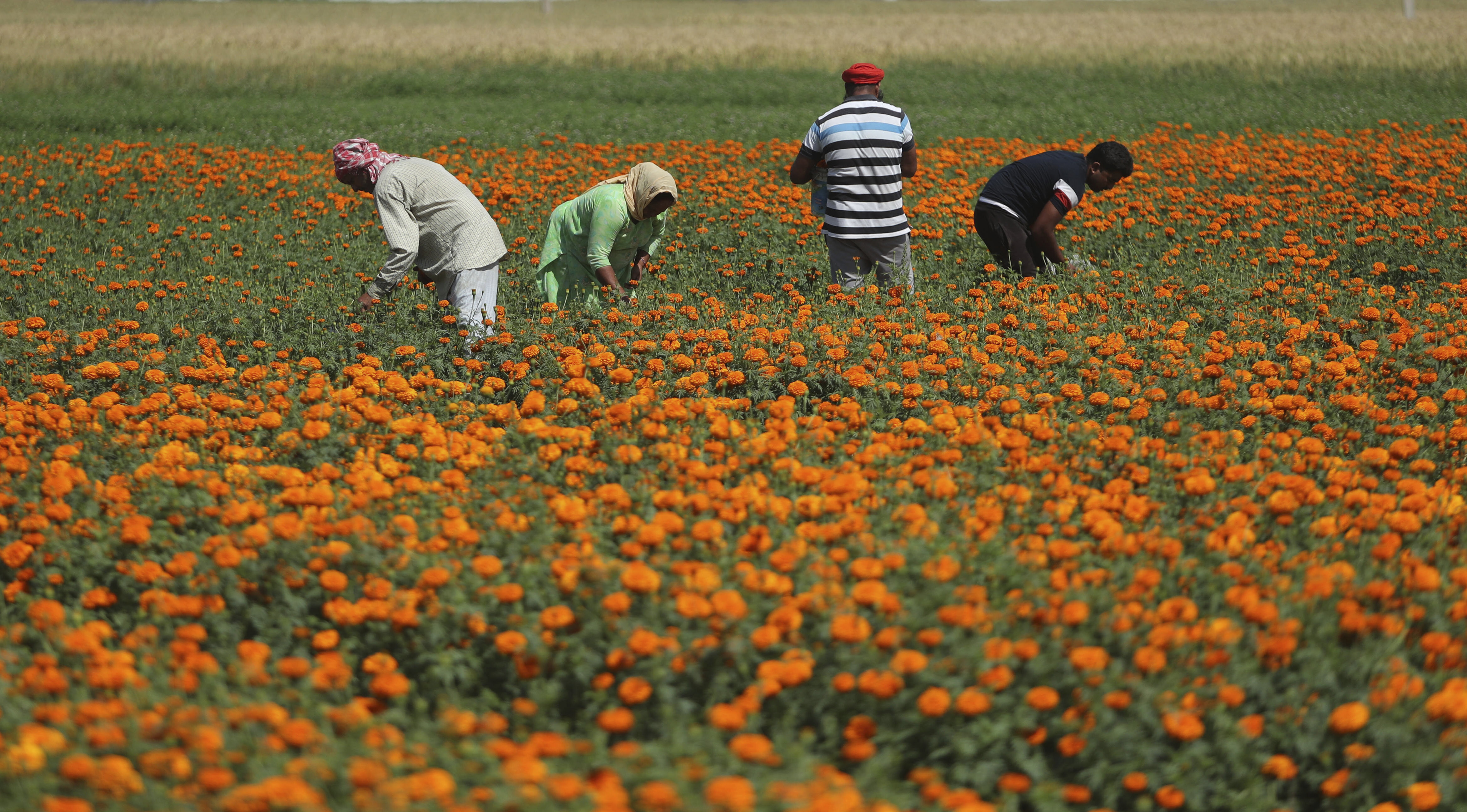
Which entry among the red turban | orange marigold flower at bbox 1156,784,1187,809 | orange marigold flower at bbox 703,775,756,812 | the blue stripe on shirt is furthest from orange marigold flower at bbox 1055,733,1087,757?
the red turban

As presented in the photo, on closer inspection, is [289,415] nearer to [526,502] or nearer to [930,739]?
[526,502]

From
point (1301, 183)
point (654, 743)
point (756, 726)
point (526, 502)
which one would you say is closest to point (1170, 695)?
point (756, 726)

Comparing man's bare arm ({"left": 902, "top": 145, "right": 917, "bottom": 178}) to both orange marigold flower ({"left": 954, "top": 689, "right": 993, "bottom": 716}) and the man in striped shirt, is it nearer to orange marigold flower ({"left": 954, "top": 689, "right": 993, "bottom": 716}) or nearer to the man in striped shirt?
the man in striped shirt

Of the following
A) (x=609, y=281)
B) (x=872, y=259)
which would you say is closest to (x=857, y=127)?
(x=872, y=259)

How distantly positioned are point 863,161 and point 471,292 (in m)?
2.14

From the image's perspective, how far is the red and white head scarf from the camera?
5.06m

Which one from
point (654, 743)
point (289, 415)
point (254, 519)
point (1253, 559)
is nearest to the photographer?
point (654, 743)

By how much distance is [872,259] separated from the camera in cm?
604

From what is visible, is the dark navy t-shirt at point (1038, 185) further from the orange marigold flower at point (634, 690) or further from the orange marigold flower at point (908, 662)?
the orange marigold flower at point (634, 690)

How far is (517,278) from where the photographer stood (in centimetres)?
678

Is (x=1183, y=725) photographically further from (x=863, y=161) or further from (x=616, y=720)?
(x=863, y=161)

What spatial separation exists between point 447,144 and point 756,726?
1190 centimetres

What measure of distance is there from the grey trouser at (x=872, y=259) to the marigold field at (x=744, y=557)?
0.42m

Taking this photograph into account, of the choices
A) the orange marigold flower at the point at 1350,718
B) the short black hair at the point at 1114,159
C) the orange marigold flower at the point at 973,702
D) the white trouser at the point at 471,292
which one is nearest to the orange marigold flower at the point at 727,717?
the orange marigold flower at the point at 973,702
